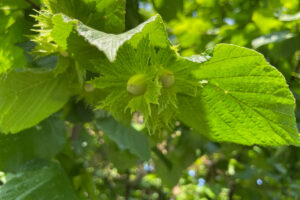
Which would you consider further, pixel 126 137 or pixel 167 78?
pixel 126 137

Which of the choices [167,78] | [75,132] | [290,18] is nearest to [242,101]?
[167,78]

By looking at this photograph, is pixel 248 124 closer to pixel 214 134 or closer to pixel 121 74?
pixel 214 134

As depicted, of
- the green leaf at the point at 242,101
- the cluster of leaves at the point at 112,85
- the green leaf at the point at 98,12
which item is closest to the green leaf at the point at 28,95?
the cluster of leaves at the point at 112,85

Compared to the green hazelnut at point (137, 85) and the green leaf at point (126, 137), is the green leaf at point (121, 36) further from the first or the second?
the green leaf at point (126, 137)

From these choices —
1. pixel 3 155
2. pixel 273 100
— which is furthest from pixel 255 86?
pixel 3 155

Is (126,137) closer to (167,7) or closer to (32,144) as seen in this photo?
(32,144)

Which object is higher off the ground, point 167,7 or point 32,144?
point 167,7
